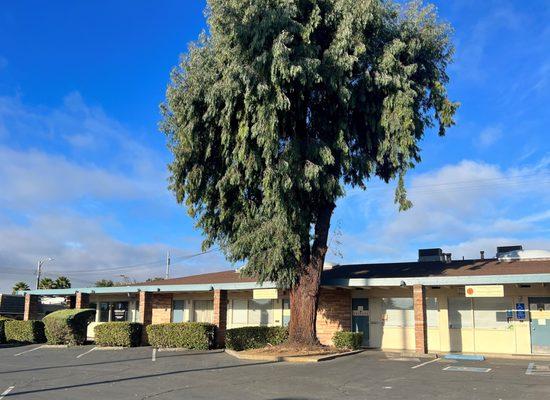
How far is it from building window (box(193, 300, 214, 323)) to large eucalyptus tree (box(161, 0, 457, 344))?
7966mm

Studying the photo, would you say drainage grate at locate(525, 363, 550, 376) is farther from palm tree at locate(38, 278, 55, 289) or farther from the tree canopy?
palm tree at locate(38, 278, 55, 289)

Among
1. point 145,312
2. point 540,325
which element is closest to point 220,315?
point 145,312

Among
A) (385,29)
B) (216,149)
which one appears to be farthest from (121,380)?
(385,29)

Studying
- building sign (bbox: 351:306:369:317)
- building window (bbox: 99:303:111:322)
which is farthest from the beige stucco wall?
building window (bbox: 99:303:111:322)

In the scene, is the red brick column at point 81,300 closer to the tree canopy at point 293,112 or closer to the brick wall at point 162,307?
the brick wall at point 162,307

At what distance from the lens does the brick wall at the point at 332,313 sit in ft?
79.5

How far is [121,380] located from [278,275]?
7044 mm

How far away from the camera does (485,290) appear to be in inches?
777

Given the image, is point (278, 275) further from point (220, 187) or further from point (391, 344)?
point (391, 344)

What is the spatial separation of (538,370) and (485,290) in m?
4.53

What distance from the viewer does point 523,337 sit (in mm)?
21312

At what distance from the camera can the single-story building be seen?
67.6 feet

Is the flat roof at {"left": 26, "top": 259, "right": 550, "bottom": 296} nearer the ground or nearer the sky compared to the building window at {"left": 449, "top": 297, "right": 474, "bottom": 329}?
nearer the sky

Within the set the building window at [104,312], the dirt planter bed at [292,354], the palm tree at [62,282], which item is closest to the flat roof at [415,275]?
the dirt planter bed at [292,354]
